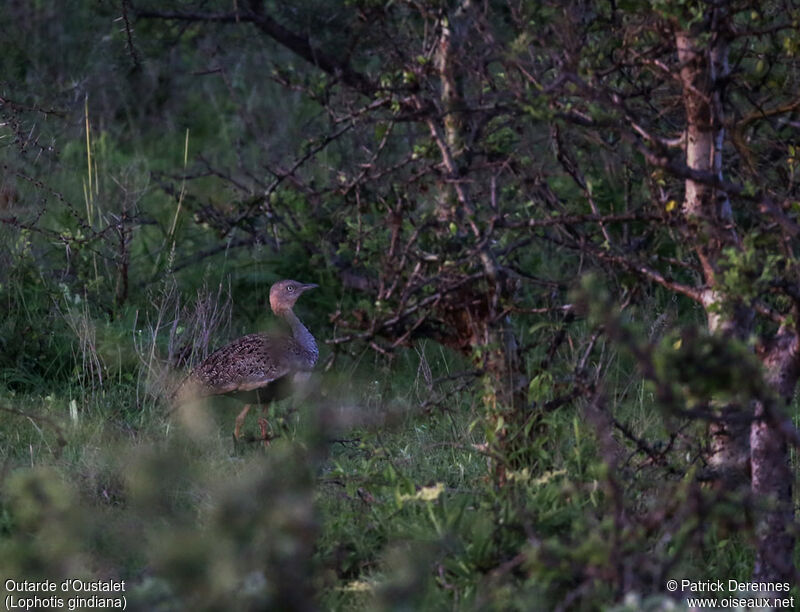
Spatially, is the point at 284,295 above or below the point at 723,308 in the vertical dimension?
below

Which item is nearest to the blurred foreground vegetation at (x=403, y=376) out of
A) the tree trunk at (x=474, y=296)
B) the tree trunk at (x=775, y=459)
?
the tree trunk at (x=474, y=296)

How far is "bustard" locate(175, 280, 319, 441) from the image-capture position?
672 centimetres

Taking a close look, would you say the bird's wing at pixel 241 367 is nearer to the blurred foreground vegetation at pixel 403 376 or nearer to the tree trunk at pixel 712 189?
the blurred foreground vegetation at pixel 403 376

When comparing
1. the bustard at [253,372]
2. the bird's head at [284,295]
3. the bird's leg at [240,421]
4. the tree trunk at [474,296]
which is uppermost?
the tree trunk at [474,296]

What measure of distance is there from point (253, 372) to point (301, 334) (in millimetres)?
728

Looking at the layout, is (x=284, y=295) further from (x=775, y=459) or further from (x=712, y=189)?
(x=775, y=459)

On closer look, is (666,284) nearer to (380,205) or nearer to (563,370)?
(563,370)

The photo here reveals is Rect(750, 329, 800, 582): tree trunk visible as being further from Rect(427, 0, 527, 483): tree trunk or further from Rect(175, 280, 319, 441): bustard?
Rect(175, 280, 319, 441): bustard

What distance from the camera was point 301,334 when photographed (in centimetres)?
746

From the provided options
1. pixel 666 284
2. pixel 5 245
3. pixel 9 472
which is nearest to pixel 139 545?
pixel 9 472

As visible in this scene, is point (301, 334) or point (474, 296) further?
point (301, 334)

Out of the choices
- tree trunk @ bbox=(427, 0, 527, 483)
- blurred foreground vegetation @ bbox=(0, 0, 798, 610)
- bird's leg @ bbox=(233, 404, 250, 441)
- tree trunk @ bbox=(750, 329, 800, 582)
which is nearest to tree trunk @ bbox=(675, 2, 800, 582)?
tree trunk @ bbox=(750, 329, 800, 582)

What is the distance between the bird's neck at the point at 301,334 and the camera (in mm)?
7332

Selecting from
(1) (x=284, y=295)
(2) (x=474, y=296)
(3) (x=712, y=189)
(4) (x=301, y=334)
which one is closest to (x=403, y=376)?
(4) (x=301, y=334)
